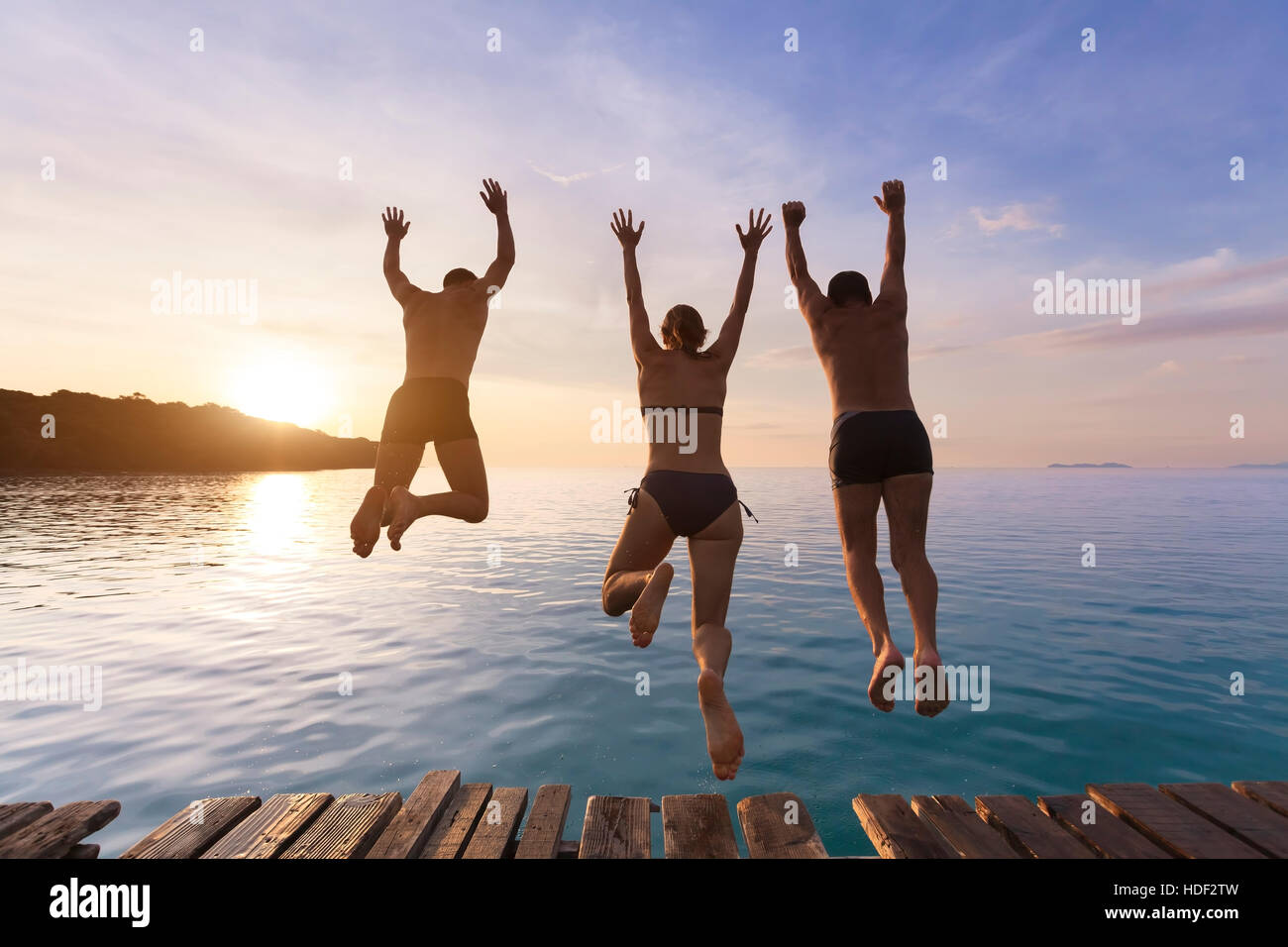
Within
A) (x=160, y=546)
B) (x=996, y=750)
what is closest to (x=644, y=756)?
(x=996, y=750)

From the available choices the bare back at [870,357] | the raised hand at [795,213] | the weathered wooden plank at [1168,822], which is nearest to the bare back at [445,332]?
the raised hand at [795,213]

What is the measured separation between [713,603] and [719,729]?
0.97 metres

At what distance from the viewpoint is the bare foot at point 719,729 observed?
13.3ft

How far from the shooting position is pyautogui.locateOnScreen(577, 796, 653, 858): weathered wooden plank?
512cm

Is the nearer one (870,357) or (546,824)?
(870,357)

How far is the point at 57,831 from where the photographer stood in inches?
230

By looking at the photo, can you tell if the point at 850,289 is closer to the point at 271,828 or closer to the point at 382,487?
the point at 382,487

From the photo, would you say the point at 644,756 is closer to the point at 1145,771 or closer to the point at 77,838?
the point at 77,838

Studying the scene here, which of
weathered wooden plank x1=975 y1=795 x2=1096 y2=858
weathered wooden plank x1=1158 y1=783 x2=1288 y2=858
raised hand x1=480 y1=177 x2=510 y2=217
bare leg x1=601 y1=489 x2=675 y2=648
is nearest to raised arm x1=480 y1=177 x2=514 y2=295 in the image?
raised hand x1=480 y1=177 x2=510 y2=217

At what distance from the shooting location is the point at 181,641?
16.6 m

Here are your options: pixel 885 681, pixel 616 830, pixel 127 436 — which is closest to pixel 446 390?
pixel 616 830

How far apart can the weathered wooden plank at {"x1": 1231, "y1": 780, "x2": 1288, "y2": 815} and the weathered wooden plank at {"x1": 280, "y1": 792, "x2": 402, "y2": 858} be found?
7903 millimetres
